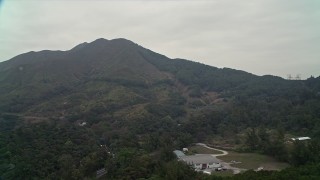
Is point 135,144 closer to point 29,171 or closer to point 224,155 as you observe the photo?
point 224,155

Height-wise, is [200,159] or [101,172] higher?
[200,159]

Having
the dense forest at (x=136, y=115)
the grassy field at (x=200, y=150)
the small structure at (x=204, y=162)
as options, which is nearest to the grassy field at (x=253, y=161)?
the dense forest at (x=136, y=115)

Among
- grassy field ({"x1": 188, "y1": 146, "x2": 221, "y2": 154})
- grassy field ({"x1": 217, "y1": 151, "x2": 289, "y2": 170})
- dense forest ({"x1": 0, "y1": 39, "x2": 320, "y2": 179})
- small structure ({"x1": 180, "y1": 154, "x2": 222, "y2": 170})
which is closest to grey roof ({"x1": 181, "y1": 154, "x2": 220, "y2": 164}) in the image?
small structure ({"x1": 180, "y1": 154, "x2": 222, "y2": 170})

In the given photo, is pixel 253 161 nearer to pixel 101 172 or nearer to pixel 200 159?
pixel 200 159

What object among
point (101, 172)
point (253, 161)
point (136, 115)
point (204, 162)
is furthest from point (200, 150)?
point (136, 115)

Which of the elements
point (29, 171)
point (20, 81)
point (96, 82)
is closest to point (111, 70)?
point (96, 82)
